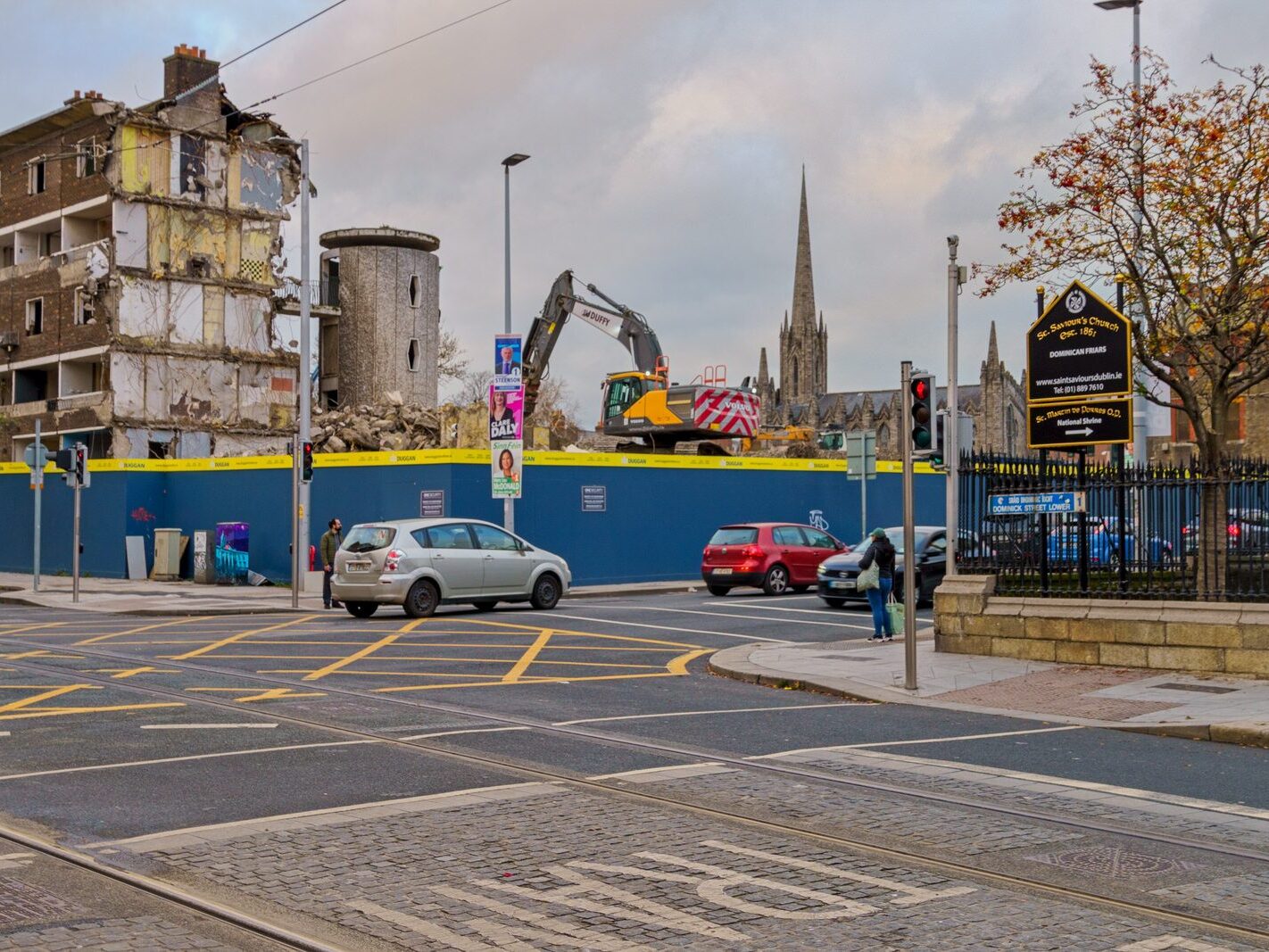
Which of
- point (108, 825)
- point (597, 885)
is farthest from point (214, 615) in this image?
point (597, 885)

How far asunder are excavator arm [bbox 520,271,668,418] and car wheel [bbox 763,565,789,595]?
49.9 ft

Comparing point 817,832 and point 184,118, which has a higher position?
point 184,118

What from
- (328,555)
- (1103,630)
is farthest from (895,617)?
(328,555)

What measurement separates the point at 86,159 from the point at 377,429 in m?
14.1

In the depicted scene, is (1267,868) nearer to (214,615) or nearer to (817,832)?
(817,832)

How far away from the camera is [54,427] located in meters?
46.8

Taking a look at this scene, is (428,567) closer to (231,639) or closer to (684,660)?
(231,639)

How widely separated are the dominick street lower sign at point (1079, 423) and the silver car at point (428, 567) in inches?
372

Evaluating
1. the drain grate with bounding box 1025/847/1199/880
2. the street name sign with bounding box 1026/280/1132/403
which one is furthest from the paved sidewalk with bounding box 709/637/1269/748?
the drain grate with bounding box 1025/847/1199/880

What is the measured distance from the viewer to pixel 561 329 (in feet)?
144

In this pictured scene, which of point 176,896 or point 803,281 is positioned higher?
point 803,281

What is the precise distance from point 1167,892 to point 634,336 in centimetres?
3710

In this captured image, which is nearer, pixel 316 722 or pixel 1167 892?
pixel 1167 892

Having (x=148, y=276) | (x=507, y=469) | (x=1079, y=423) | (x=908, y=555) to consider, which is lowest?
(x=908, y=555)
